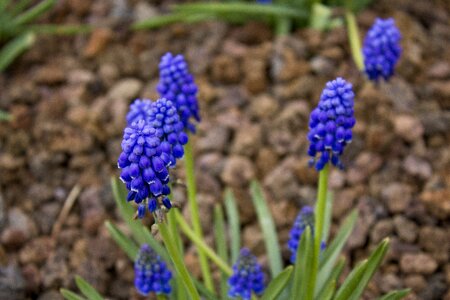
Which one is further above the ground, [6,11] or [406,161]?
[6,11]

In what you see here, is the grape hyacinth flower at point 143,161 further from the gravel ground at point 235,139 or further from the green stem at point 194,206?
the gravel ground at point 235,139

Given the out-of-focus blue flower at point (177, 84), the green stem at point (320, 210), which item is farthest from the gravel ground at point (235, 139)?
the out-of-focus blue flower at point (177, 84)

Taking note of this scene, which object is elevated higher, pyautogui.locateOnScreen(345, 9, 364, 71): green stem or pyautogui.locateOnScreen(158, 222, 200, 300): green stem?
pyautogui.locateOnScreen(345, 9, 364, 71): green stem

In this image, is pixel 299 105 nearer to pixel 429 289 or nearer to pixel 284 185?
pixel 284 185

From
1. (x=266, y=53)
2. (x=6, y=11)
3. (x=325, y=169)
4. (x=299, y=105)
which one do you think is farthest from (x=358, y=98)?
(x=6, y=11)

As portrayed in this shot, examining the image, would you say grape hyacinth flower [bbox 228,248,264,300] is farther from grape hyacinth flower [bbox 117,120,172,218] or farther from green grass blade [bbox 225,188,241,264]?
grape hyacinth flower [bbox 117,120,172,218]

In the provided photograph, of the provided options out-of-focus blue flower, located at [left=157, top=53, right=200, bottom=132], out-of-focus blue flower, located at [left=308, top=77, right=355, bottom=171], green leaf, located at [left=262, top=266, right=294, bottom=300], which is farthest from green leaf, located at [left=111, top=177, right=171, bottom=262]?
out-of-focus blue flower, located at [left=308, top=77, right=355, bottom=171]
